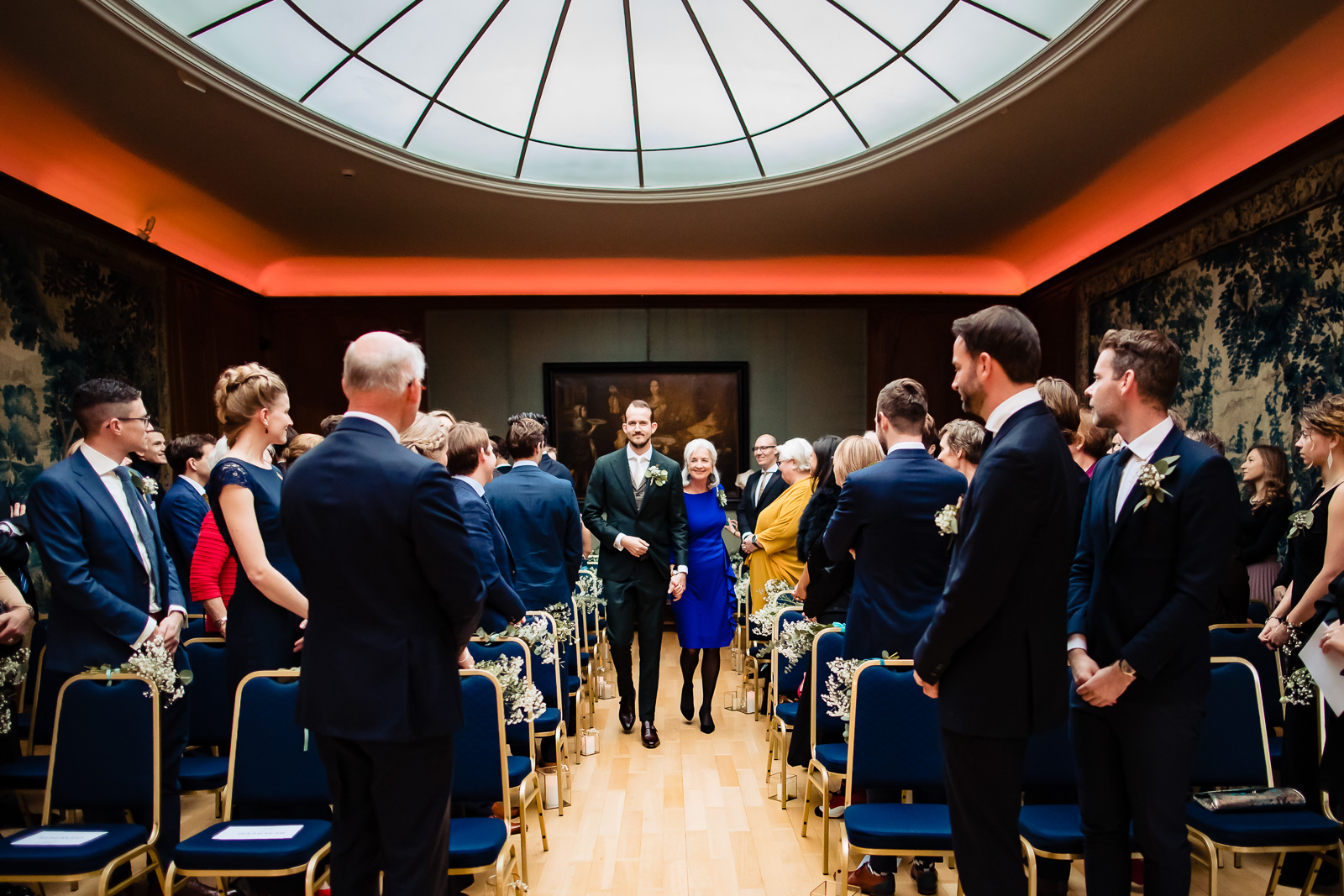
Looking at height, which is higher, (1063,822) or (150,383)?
(150,383)

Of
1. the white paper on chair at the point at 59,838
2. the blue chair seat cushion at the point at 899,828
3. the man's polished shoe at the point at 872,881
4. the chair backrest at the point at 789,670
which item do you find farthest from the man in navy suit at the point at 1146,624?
the white paper on chair at the point at 59,838

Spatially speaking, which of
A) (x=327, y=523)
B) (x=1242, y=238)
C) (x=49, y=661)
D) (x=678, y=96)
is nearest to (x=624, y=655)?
(x=49, y=661)

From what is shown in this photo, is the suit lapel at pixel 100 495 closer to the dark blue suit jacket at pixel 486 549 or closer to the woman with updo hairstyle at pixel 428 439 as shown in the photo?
the woman with updo hairstyle at pixel 428 439

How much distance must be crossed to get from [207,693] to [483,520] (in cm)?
161

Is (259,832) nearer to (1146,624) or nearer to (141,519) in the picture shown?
(141,519)

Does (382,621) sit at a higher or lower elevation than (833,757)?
higher

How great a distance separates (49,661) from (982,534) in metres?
3.41

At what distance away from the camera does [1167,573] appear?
219cm

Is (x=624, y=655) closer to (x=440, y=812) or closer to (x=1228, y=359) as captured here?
(x=440, y=812)

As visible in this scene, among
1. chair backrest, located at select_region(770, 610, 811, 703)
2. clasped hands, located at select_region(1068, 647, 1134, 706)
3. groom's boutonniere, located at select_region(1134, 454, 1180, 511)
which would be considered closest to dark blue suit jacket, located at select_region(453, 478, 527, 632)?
chair backrest, located at select_region(770, 610, 811, 703)

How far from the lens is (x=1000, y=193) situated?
774 centimetres

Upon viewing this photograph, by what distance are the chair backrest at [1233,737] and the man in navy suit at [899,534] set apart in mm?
1029

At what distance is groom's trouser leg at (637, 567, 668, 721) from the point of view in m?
5.04

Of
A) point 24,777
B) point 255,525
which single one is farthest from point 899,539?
point 24,777
